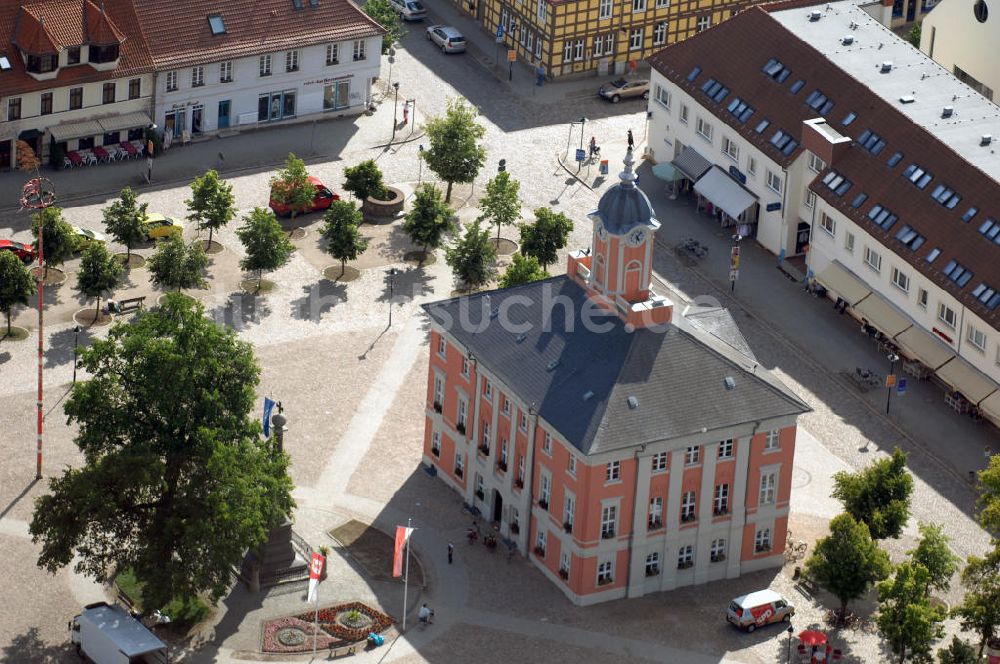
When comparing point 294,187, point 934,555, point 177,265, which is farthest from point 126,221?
point 934,555

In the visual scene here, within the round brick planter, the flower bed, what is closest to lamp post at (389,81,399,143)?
the round brick planter

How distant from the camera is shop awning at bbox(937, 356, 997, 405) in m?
151

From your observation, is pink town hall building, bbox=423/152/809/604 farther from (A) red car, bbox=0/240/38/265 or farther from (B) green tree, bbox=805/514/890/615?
(A) red car, bbox=0/240/38/265

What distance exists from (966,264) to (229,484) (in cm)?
5200

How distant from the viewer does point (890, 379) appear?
153 metres

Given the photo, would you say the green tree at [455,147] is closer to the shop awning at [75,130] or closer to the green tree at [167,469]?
the shop awning at [75,130]

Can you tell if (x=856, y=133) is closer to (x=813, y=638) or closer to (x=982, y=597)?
(x=982, y=597)

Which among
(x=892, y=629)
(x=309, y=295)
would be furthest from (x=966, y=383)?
(x=309, y=295)

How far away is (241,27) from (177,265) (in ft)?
98.1

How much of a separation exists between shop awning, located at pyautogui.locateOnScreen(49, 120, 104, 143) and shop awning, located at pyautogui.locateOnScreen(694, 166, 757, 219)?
142ft

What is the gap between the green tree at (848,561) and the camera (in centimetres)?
13138

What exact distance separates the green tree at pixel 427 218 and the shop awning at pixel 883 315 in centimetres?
2867

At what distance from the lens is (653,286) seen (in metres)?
141

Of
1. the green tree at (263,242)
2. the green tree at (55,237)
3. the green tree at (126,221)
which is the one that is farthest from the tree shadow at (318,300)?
the green tree at (55,237)
